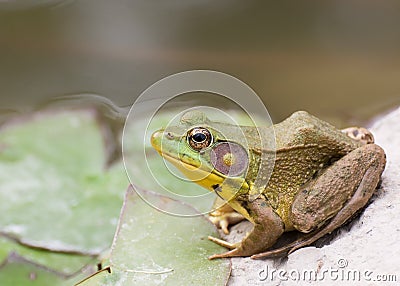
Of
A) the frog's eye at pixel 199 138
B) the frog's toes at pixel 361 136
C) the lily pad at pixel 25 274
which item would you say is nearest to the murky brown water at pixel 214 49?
the frog's toes at pixel 361 136

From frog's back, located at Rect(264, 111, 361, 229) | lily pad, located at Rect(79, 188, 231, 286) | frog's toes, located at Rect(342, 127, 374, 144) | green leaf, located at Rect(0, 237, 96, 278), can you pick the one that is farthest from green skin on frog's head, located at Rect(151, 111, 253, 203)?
green leaf, located at Rect(0, 237, 96, 278)

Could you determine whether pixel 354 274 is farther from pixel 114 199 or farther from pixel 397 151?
pixel 114 199

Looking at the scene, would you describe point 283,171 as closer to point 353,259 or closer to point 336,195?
point 336,195

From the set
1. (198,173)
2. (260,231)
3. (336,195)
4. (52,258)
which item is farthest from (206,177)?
(52,258)

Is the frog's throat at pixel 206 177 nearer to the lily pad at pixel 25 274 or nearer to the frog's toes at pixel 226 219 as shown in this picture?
the frog's toes at pixel 226 219

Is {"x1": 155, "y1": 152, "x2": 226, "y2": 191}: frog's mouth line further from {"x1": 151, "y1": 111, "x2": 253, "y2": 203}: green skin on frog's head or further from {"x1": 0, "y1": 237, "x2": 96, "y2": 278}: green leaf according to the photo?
{"x1": 0, "y1": 237, "x2": 96, "y2": 278}: green leaf

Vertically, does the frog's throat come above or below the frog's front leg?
above
